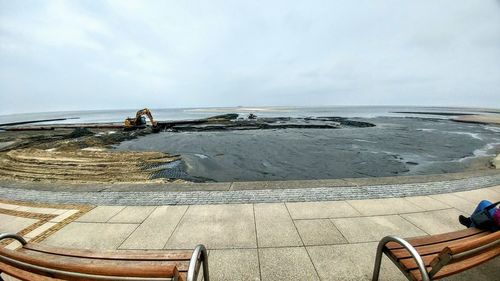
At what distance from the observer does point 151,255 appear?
2.47 metres

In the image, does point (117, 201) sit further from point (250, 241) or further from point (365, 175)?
point (365, 175)

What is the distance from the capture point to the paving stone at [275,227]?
3725 mm

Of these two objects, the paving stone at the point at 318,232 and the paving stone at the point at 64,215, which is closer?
the paving stone at the point at 318,232

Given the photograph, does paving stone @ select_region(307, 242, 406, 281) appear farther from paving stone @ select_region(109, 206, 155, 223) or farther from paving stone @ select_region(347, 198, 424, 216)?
paving stone @ select_region(109, 206, 155, 223)

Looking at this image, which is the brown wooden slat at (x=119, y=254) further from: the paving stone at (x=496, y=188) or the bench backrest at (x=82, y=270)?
the paving stone at (x=496, y=188)

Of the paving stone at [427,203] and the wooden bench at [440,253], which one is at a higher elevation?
the wooden bench at [440,253]

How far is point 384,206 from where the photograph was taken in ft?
16.2

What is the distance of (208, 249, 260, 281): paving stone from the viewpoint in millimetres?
2953

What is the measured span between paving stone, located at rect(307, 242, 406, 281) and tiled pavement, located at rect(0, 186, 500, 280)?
0.04 feet

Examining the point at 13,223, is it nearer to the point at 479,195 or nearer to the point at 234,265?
the point at 234,265

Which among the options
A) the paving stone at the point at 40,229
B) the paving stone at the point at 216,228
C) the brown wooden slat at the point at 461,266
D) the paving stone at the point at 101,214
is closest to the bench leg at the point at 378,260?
the brown wooden slat at the point at 461,266

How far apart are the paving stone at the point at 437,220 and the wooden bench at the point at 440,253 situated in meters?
1.30

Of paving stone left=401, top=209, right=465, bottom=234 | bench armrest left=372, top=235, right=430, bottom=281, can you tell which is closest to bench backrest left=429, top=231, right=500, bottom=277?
bench armrest left=372, top=235, right=430, bottom=281

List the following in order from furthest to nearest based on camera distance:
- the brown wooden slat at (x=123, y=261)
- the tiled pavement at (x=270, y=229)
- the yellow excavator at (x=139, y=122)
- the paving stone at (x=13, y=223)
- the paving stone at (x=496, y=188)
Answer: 1. the yellow excavator at (x=139, y=122)
2. the paving stone at (x=496, y=188)
3. the paving stone at (x=13, y=223)
4. the tiled pavement at (x=270, y=229)
5. the brown wooden slat at (x=123, y=261)
